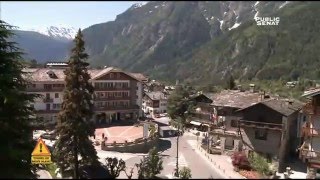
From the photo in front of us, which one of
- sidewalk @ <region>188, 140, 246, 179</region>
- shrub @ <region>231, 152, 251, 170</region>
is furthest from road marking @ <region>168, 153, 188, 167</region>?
shrub @ <region>231, 152, 251, 170</region>

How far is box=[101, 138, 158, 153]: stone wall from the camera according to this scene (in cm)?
5731

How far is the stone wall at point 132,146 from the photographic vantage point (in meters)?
57.3

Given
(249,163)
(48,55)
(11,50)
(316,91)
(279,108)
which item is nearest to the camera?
(11,50)

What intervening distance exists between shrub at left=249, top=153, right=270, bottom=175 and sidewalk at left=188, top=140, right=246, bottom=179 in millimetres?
2068

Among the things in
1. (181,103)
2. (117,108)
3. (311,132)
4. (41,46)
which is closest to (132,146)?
(311,132)

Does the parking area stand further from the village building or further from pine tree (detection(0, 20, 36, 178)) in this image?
pine tree (detection(0, 20, 36, 178))

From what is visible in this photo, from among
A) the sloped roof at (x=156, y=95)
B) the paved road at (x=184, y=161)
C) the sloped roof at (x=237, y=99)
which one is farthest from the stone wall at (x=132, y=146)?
the sloped roof at (x=156, y=95)

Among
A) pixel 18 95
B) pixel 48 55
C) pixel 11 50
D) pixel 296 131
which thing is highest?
pixel 48 55

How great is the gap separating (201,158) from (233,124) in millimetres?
7972

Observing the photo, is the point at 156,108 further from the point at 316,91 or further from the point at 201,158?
the point at 316,91

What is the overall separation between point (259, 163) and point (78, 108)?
74.7 feet

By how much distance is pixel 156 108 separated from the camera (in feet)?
384

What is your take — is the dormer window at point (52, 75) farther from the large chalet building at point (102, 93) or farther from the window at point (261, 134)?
the window at point (261, 134)

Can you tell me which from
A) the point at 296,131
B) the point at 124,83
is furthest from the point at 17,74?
the point at 124,83
